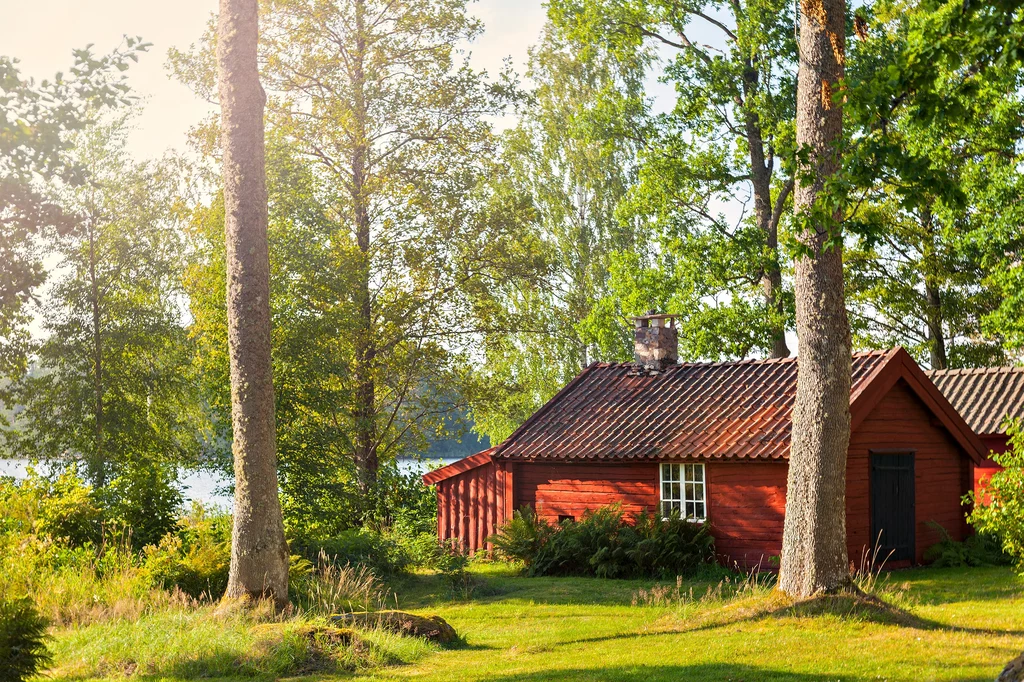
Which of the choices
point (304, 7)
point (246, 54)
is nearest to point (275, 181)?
point (304, 7)

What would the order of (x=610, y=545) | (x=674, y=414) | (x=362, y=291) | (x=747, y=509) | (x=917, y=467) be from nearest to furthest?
(x=747, y=509)
(x=610, y=545)
(x=917, y=467)
(x=674, y=414)
(x=362, y=291)

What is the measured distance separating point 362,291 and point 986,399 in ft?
55.0

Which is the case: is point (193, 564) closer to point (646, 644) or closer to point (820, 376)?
point (646, 644)

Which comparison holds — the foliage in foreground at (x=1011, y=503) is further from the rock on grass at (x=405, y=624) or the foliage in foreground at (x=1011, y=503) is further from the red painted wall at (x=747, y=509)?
the rock on grass at (x=405, y=624)

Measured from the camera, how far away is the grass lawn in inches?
422

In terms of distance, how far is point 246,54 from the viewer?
14016 millimetres

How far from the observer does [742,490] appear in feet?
66.3

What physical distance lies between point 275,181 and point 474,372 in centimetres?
866

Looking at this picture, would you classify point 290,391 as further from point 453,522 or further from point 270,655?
point 270,655

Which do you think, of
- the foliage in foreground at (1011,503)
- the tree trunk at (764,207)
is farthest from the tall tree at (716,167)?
the foliage in foreground at (1011,503)

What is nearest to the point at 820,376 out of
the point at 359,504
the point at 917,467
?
the point at 917,467

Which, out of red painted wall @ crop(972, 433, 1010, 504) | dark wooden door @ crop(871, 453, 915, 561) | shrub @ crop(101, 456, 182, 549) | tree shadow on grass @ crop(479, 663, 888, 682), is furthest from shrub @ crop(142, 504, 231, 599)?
red painted wall @ crop(972, 433, 1010, 504)

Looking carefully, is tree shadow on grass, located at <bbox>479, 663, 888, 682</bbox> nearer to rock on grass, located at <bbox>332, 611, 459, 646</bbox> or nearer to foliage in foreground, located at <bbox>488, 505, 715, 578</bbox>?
rock on grass, located at <bbox>332, 611, 459, 646</bbox>

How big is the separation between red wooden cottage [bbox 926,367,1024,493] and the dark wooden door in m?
4.78
